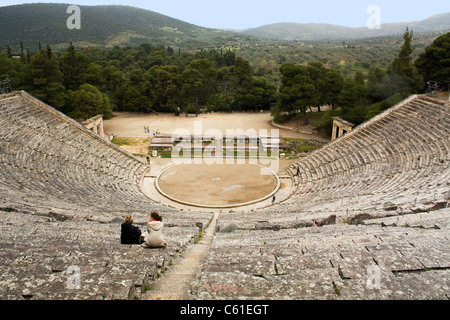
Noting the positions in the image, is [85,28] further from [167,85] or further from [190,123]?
[190,123]

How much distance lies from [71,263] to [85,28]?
11582cm

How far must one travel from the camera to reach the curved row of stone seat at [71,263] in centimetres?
404

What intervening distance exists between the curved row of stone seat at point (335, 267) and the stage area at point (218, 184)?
31.8ft

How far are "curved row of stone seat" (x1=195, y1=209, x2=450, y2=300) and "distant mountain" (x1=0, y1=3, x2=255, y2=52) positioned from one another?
8642cm

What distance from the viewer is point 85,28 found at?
103250mm

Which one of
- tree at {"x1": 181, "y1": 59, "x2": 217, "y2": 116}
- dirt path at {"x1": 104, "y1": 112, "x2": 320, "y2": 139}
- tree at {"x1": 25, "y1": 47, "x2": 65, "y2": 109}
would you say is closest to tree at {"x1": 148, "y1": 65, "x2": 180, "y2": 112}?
tree at {"x1": 181, "y1": 59, "x2": 217, "y2": 116}

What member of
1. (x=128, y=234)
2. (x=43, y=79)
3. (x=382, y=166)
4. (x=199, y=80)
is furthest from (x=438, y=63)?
(x=43, y=79)

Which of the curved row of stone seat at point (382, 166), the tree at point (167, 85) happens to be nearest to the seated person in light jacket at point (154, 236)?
the curved row of stone seat at point (382, 166)

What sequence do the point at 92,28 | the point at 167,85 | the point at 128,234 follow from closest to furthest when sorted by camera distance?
the point at 128,234, the point at 167,85, the point at 92,28

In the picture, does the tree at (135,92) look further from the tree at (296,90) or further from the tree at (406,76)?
the tree at (406,76)

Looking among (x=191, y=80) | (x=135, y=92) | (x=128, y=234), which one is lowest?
(x=128, y=234)

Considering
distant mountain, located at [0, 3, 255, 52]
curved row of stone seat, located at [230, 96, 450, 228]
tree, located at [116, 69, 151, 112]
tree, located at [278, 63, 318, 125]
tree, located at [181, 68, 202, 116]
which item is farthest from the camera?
Answer: distant mountain, located at [0, 3, 255, 52]

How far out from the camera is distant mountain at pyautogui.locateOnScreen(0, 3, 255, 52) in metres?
85.7

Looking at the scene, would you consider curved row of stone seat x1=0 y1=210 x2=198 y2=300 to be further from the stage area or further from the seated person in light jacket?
the stage area
